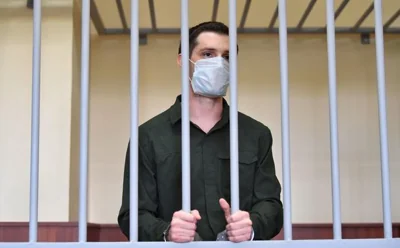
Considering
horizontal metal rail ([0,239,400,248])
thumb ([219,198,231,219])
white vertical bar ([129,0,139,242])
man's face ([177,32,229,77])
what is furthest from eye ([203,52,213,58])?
horizontal metal rail ([0,239,400,248])

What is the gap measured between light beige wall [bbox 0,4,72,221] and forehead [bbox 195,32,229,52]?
1137mm

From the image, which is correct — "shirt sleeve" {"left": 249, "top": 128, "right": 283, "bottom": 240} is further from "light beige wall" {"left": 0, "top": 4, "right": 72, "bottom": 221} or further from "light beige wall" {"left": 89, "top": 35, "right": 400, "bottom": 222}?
"light beige wall" {"left": 89, "top": 35, "right": 400, "bottom": 222}

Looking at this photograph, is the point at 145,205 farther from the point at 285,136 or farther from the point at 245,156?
the point at 285,136

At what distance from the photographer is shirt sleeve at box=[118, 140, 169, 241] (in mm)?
1527

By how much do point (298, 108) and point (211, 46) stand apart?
4.92 ft

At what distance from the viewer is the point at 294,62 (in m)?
3.11

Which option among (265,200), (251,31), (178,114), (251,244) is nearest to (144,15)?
(251,31)

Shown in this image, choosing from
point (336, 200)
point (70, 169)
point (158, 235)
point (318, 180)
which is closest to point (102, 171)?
point (70, 169)

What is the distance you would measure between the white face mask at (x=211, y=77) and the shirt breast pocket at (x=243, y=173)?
0.19 metres

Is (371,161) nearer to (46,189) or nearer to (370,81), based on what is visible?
(370,81)

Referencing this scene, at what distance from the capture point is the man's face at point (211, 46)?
5.46 ft

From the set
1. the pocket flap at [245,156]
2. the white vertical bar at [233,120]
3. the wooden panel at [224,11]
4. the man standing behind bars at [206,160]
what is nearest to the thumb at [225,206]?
the white vertical bar at [233,120]

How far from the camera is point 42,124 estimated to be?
8.74 ft

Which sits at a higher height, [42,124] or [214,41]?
[214,41]
